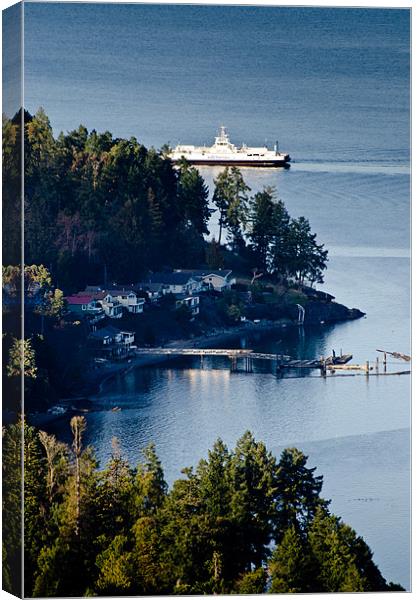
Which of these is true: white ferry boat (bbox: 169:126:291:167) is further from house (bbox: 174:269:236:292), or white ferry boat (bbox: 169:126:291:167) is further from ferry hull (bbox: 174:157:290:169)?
house (bbox: 174:269:236:292)

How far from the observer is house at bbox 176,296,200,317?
49.3 ft

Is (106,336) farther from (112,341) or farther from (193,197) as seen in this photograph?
(193,197)

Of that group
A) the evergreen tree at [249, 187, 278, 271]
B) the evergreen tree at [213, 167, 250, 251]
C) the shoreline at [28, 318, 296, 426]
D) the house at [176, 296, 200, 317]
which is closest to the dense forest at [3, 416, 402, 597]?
the shoreline at [28, 318, 296, 426]

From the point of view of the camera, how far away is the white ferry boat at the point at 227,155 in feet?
48.6

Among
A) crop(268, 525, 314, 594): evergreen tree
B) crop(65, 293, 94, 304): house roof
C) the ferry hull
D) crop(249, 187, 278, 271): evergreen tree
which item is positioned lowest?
crop(268, 525, 314, 594): evergreen tree

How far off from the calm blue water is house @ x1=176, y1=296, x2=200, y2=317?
1.42 ft

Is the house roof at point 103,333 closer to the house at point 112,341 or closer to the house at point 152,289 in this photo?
the house at point 112,341

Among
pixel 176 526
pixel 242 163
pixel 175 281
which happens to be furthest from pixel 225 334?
pixel 176 526

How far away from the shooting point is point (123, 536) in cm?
1419

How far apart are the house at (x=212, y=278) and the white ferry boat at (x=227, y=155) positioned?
0.77 metres

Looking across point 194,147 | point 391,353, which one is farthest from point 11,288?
point 391,353

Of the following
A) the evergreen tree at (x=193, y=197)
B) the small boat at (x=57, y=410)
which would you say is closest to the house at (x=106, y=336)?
the small boat at (x=57, y=410)

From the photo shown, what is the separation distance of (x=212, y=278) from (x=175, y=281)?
0.89 ft

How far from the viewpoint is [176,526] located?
14203 millimetres
